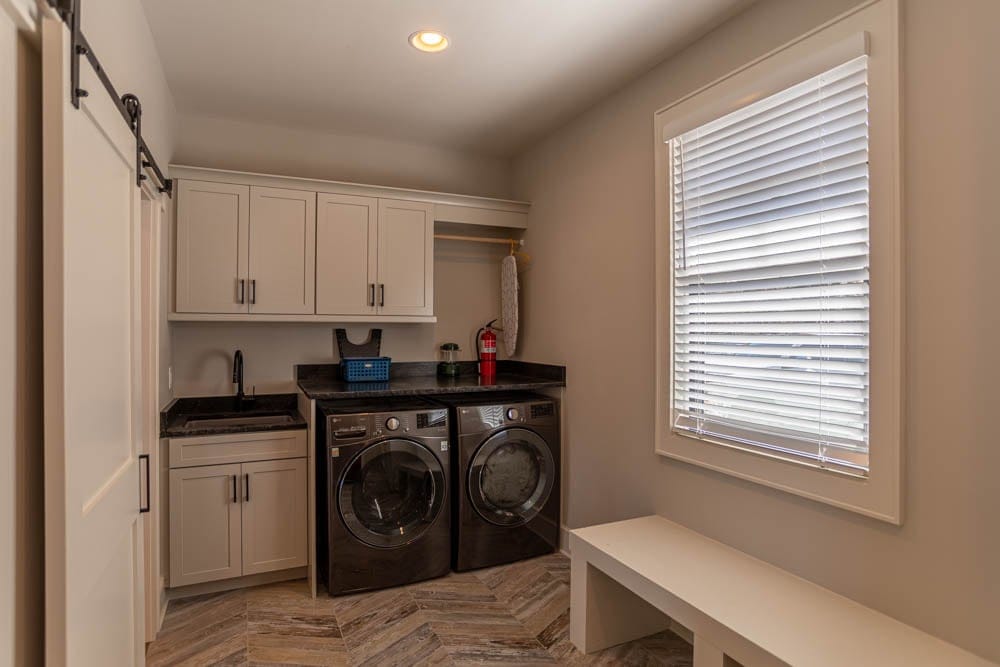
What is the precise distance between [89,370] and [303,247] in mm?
2157

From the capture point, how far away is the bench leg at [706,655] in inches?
69.0

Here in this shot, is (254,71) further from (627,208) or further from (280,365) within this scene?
(627,208)

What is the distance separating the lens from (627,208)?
2896 millimetres

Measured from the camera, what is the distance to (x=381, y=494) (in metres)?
2.96

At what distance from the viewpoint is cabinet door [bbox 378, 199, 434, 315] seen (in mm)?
3506

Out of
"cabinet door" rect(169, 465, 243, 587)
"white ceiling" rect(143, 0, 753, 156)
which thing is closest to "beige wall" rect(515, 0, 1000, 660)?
"white ceiling" rect(143, 0, 753, 156)

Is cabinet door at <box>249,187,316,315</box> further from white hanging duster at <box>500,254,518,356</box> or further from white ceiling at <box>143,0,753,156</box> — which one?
white hanging duster at <box>500,254,518,356</box>

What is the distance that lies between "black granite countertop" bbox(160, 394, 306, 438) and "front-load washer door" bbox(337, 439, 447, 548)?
43cm

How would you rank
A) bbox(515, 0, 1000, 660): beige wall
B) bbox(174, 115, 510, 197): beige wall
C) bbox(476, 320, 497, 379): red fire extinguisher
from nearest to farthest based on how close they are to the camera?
bbox(515, 0, 1000, 660): beige wall → bbox(174, 115, 510, 197): beige wall → bbox(476, 320, 497, 379): red fire extinguisher

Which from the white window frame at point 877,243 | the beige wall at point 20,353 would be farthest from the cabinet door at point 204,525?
the white window frame at point 877,243

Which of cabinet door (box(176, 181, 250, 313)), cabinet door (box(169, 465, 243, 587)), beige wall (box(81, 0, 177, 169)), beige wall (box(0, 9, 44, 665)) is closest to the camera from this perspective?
beige wall (box(0, 9, 44, 665))

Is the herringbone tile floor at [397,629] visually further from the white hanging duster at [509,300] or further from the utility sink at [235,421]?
the white hanging duster at [509,300]

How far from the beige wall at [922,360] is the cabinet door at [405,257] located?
129 cm

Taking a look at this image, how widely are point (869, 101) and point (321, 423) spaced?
2.60 m
